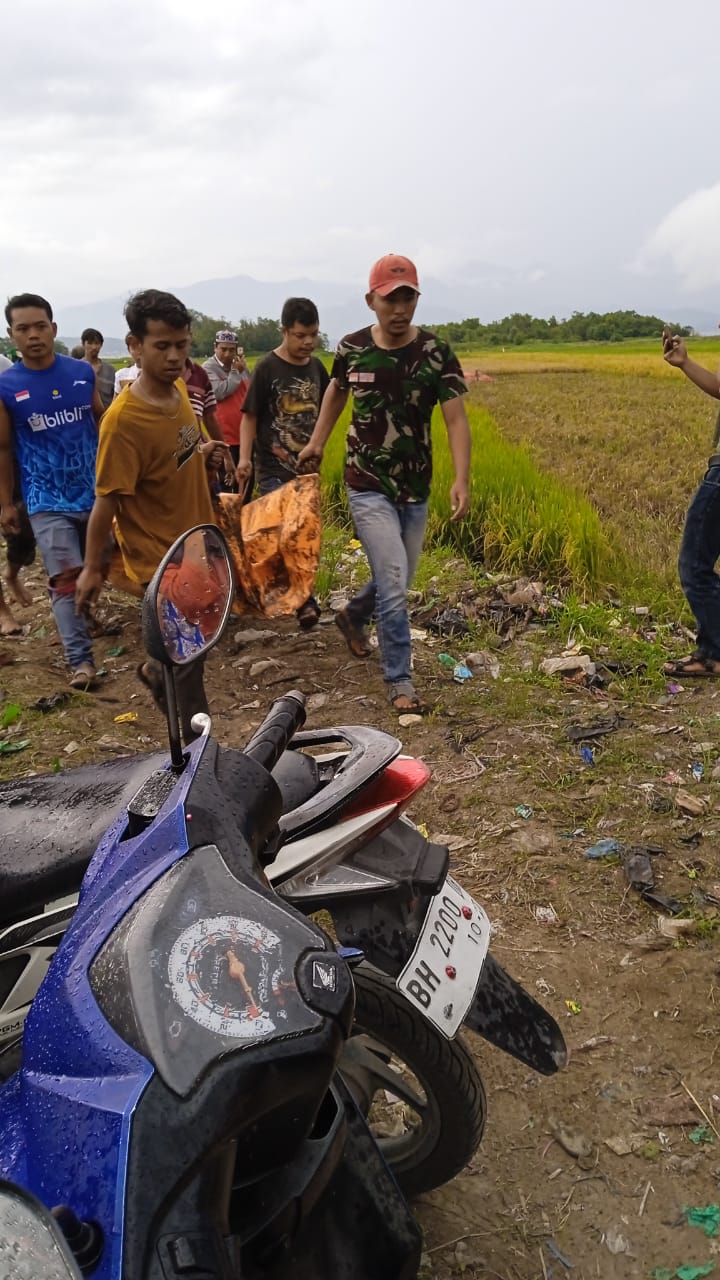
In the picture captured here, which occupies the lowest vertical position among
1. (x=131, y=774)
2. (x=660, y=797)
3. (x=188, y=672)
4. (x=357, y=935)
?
(x=660, y=797)

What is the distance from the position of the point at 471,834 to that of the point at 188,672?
200 cm

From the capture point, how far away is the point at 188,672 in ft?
3.93

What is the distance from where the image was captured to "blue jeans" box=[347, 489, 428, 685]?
148 inches

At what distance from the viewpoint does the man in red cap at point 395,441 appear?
12.2 ft

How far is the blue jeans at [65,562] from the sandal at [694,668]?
276 cm

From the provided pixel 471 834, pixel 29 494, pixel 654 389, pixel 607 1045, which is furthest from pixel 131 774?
pixel 654 389

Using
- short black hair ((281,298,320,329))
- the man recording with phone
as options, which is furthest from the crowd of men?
the man recording with phone

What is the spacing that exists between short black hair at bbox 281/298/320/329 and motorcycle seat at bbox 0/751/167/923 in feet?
12.1

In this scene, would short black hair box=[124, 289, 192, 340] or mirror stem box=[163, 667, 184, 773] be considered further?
short black hair box=[124, 289, 192, 340]

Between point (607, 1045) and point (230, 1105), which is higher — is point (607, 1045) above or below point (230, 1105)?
below

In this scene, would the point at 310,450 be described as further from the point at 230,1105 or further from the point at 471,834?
the point at 230,1105

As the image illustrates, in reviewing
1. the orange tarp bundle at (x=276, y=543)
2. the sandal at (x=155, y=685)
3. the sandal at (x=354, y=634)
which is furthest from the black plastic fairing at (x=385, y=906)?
the orange tarp bundle at (x=276, y=543)

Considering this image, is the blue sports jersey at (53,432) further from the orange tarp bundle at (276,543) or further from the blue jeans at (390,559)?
the blue jeans at (390,559)

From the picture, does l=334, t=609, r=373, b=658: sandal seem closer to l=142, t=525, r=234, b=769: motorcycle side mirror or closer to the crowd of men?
the crowd of men
